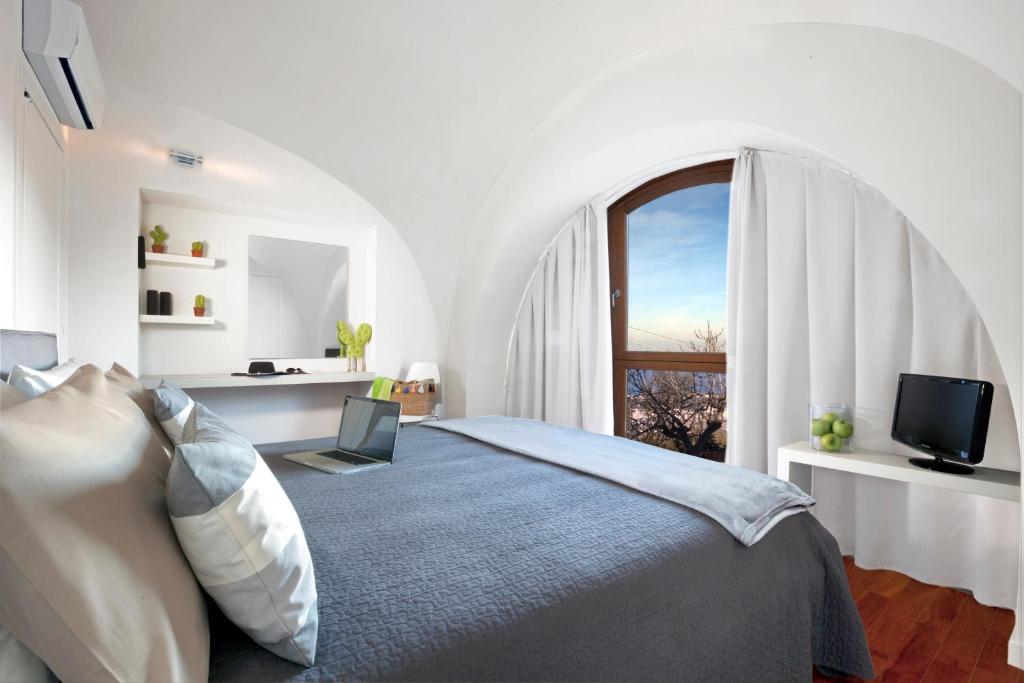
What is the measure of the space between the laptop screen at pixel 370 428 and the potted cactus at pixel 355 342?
7.04 feet

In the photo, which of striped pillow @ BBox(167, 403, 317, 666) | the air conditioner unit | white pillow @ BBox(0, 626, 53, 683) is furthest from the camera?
the air conditioner unit

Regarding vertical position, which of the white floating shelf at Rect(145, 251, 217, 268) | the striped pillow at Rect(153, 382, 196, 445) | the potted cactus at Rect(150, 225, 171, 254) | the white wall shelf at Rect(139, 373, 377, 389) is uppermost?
the potted cactus at Rect(150, 225, 171, 254)

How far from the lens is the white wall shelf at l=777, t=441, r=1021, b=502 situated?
2.06 meters

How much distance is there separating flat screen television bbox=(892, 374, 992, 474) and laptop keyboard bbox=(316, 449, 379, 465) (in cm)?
231

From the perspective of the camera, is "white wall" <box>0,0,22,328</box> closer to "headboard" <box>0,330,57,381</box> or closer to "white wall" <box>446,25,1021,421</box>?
"headboard" <box>0,330,57,381</box>

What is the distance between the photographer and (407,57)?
126 inches

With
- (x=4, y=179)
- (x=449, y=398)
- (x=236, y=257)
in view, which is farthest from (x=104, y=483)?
(x=449, y=398)

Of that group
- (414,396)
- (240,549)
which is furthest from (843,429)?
(414,396)

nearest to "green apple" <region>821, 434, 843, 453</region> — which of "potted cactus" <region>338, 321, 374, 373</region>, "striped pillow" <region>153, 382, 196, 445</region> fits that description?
"striped pillow" <region>153, 382, 196, 445</region>

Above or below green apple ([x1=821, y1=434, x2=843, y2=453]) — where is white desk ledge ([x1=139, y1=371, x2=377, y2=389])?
above

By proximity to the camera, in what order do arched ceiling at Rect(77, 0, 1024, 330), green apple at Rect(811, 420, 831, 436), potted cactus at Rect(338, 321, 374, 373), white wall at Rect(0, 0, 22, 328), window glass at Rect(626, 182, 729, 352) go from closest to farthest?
white wall at Rect(0, 0, 22, 328) < arched ceiling at Rect(77, 0, 1024, 330) < green apple at Rect(811, 420, 831, 436) < window glass at Rect(626, 182, 729, 352) < potted cactus at Rect(338, 321, 374, 373)

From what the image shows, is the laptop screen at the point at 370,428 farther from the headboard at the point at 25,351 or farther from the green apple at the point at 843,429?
the green apple at the point at 843,429

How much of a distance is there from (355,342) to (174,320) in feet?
4.14

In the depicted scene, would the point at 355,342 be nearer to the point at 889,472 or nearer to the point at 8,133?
the point at 8,133
